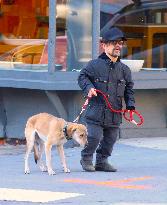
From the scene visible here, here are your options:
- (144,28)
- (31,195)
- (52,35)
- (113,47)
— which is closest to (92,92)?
(113,47)

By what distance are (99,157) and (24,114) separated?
11.0 feet

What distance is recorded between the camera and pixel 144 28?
42.2 feet

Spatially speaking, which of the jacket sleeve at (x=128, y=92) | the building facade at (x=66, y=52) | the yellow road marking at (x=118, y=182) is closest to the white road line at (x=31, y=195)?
the yellow road marking at (x=118, y=182)

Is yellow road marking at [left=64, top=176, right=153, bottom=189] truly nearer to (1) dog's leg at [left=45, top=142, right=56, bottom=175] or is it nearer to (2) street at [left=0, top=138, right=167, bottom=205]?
(2) street at [left=0, top=138, right=167, bottom=205]

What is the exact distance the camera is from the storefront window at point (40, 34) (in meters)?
12.5

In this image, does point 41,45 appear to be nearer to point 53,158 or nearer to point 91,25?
point 91,25

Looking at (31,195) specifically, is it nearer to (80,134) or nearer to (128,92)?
(80,134)

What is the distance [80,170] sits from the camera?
10.3 meters

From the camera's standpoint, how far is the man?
32.1 ft

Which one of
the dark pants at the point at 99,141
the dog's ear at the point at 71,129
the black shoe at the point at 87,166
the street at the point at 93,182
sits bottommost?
the street at the point at 93,182

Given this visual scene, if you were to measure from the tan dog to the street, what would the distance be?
0.22 meters

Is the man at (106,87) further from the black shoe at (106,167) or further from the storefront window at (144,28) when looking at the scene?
the storefront window at (144,28)

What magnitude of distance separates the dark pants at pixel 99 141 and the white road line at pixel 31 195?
1359 millimetres

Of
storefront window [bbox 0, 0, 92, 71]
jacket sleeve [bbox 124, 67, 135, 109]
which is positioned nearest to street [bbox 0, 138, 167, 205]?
jacket sleeve [bbox 124, 67, 135, 109]
